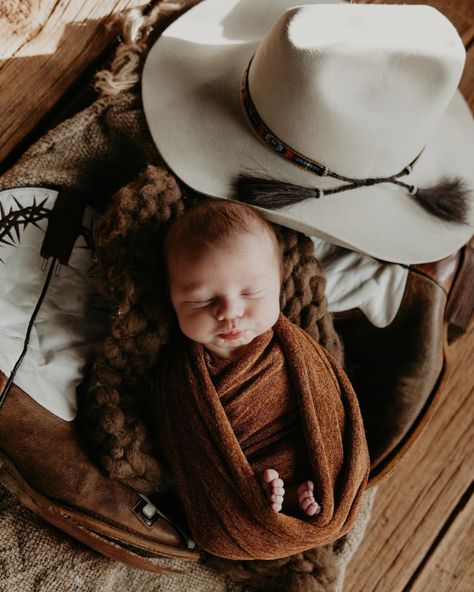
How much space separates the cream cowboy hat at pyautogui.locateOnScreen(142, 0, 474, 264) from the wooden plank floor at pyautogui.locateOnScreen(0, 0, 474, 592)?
0.21 meters

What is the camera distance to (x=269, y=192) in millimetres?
964

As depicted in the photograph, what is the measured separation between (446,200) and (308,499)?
23.0 inches

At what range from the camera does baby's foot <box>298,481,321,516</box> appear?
2.91 ft

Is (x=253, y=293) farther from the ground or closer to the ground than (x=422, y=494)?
farther from the ground

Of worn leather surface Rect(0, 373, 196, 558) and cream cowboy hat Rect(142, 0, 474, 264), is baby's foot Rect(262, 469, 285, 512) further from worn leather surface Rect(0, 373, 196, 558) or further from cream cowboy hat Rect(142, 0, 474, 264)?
cream cowboy hat Rect(142, 0, 474, 264)

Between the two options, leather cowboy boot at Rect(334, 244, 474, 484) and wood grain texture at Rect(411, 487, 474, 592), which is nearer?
leather cowboy boot at Rect(334, 244, 474, 484)

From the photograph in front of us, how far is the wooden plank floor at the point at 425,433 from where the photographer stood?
1141 mm

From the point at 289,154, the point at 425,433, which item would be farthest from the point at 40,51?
the point at 425,433

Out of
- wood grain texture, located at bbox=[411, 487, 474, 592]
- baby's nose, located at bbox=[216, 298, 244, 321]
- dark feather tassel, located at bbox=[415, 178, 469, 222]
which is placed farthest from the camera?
wood grain texture, located at bbox=[411, 487, 474, 592]

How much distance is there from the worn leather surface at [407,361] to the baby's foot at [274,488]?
0.26 metres

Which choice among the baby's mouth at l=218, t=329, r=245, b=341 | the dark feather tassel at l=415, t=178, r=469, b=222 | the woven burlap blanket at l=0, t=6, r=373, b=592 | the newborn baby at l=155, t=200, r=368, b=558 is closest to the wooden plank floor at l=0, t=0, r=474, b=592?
the woven burlap blanket at l=0, t=6, r=373, b=592

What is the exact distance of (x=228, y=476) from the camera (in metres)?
0.92

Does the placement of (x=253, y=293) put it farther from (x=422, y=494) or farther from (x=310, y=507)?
(x=422, y=494)

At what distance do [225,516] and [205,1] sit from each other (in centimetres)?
92
